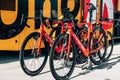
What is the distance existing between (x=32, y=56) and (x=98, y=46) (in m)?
1.75

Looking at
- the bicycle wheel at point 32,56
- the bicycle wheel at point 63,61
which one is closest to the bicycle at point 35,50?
the bicycle wheel at point 32,56

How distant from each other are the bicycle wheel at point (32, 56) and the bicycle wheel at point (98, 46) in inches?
42.0

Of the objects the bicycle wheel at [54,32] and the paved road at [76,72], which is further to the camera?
the bicycle wheel at [54,32]

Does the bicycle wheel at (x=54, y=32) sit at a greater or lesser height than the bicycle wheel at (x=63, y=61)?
greater

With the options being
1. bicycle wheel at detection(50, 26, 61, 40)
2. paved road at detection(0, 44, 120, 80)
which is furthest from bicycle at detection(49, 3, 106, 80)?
bicycle wheel at detection(50, 26, 61, 40)

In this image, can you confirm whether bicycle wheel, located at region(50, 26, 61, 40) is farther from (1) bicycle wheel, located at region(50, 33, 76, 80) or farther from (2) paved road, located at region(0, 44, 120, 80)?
(1) bicycle wheel, located at region(50, 33, 76, 80)

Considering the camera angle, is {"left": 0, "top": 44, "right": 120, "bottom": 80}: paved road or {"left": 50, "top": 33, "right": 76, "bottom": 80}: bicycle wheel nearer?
{"left": 50, "top": 33, "right": 76, "bottom": 80}: bicycle wheel

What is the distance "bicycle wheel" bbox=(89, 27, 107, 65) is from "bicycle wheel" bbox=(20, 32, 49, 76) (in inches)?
42.0

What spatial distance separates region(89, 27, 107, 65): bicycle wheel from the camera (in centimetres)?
711

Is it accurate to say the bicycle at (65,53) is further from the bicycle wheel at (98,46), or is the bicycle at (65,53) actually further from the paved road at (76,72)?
the bicycle wheel at (98,46)

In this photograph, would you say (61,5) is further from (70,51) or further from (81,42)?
(70,51)

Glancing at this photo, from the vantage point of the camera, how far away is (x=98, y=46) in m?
7.45

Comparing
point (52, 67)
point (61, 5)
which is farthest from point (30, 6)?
point (52, 67)

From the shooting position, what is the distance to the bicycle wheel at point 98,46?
23.3ft
